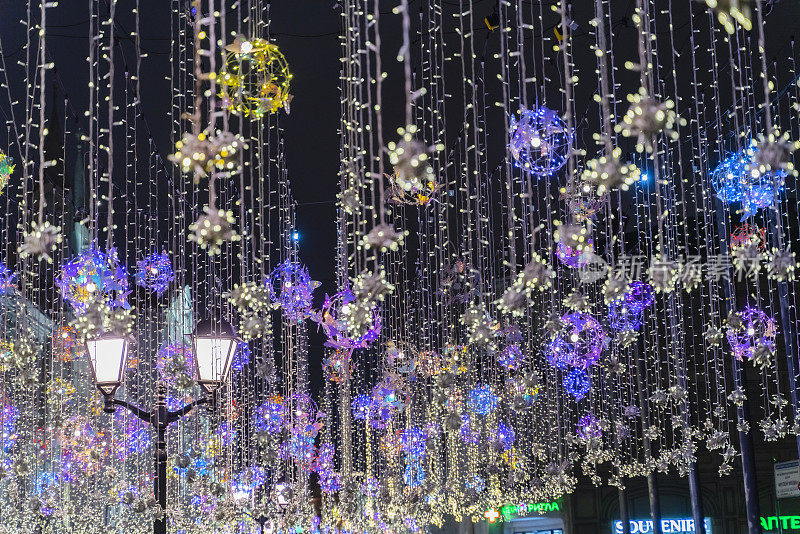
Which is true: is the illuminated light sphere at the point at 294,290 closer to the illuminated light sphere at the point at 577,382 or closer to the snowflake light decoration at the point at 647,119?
the illuminated light sphere at the point at 577,382

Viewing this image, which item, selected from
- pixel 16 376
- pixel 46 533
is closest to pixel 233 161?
pixel 16 376

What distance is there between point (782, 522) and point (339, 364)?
13.1 metres

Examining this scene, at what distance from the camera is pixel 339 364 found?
19688 mm

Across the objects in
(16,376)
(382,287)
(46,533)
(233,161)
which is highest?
(16,376)

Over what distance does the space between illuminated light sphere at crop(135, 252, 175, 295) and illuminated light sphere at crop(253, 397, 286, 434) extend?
291 cm

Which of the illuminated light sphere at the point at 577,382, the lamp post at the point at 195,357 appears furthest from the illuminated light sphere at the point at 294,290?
the lamp post at the point at 195,357

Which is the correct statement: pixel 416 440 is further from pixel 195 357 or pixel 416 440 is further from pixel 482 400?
pixel 195 357

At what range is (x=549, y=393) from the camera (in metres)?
24.9

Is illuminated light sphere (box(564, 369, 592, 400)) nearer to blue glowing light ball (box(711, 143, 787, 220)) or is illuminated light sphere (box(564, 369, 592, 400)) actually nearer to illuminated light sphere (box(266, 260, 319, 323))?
illuminated light sphere (box(266, 260, 319, 323))

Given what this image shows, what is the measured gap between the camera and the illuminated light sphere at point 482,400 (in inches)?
792

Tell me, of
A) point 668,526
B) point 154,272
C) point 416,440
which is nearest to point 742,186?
point 154,272

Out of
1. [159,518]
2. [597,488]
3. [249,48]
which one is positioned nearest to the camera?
[159,518]

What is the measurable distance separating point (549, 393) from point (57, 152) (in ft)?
42.4

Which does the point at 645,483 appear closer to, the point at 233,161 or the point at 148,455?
the point at 148,455
